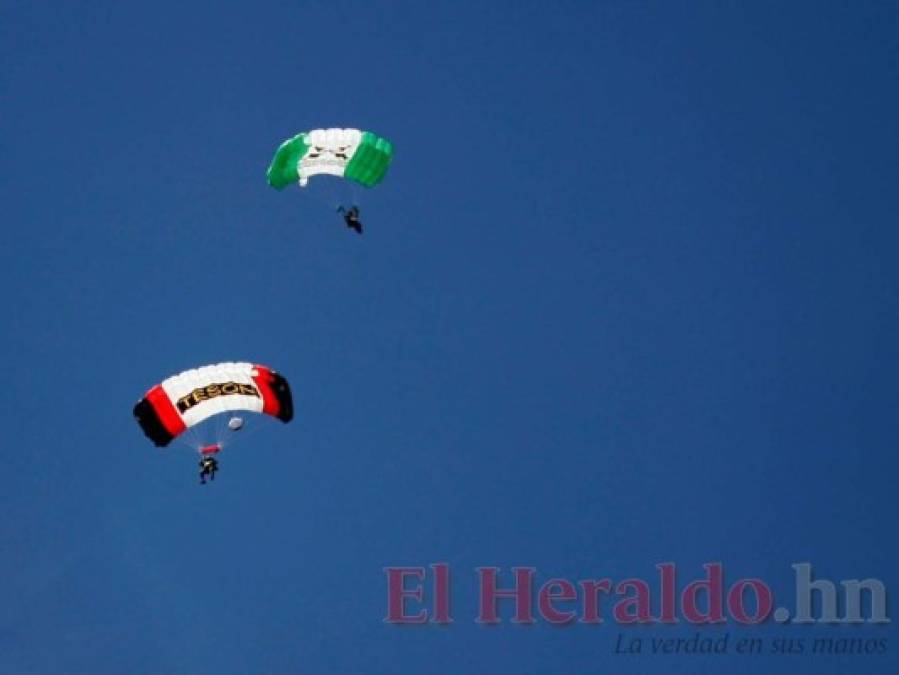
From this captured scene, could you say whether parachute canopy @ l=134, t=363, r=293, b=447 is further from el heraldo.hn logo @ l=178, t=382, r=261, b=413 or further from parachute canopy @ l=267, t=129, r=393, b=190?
parachute canopy @ l=267, t=129, r=393, b=190

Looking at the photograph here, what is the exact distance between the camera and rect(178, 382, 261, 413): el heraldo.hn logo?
3288 centimetres

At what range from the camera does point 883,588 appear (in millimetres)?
41750

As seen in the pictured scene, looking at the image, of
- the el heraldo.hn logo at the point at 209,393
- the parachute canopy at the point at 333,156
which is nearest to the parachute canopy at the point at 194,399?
the el heraldo.hn logo at the point at 209,393

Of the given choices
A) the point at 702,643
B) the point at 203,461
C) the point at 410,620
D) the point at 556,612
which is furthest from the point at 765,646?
the point at 203,461

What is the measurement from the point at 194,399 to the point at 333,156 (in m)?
5.27

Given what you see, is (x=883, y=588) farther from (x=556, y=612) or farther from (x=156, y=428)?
(x=156, y=428)

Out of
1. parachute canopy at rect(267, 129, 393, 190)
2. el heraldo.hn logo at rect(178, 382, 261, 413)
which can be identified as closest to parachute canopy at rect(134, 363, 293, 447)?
el heraldo.hn logo at rect(178, 382, 261, 413)

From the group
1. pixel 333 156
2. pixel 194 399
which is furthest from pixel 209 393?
pixel 333 156

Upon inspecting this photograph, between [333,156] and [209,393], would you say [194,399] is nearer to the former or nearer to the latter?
[209,393]

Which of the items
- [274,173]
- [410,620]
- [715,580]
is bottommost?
[410,620]

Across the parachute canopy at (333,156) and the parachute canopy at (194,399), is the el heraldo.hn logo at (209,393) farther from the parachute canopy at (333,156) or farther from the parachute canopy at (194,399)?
the parachute canopy at (333,156)

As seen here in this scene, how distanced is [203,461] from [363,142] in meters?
6.31

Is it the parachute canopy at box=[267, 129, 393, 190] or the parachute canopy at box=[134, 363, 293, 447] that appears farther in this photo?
the parachute canopy at box=[267, 129, 393, 190]

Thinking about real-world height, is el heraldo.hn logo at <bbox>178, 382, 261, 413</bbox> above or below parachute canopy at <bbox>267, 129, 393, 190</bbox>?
below
